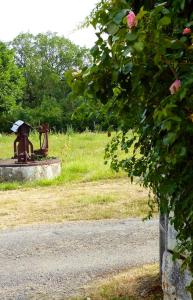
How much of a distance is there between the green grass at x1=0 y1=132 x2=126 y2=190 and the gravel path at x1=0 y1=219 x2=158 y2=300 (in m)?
3.63

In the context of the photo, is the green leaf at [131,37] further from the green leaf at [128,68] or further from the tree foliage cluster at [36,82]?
the tree foliage cluster at [36,82]

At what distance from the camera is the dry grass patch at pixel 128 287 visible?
423 centimetres

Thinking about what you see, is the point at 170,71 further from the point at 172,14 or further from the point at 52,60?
the point at 52,60

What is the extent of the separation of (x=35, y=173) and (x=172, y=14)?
1006 cm

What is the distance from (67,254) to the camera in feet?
18.7

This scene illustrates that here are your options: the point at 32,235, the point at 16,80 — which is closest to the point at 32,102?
the point at 16,80

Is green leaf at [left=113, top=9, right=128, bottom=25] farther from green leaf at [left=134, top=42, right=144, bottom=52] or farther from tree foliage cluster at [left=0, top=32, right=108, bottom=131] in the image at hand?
tree foliage cluster at [left=0, top=32, right=108, bottom=131]

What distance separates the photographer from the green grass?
11555 millimetres

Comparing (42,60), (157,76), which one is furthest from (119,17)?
(42,60)

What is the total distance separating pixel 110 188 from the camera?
10156 mm

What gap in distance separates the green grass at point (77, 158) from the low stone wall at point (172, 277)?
268 inches

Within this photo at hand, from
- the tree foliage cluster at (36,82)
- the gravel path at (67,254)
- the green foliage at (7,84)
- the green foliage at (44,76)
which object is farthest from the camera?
the green foliage at (44,76)

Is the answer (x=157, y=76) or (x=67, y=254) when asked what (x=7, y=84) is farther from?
(x=157, y=76)

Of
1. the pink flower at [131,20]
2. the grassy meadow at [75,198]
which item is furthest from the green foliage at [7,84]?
the pink flower at [131,20]
